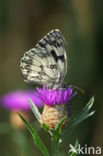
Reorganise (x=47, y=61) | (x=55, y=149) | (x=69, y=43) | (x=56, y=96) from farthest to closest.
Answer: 1. (x=69, y=43)
2. (x=47, y=61)
3. (x=56, y=96)
4. (x=55, y=149)

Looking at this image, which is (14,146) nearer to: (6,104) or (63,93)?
(6,104)

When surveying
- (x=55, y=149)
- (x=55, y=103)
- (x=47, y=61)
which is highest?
(x=47, y=61)

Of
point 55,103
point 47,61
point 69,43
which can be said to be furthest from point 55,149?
point 69,43

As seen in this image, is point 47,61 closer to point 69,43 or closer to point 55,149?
point 55,149

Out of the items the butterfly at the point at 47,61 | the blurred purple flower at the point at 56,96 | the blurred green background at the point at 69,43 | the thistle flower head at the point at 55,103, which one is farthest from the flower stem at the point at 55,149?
the blurred green background at the point at 69,43

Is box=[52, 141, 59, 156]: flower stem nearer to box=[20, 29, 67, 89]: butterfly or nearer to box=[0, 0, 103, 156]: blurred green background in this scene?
box=[20, 29, 67, 89]: butterfly

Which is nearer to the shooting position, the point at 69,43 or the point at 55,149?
the point at 55,149

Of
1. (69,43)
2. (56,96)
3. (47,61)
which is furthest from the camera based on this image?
(69,43)
